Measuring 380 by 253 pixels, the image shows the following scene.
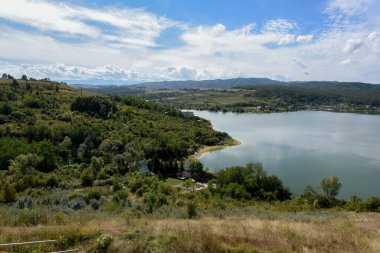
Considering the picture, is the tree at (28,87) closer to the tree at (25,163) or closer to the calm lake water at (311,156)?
the tree at (25,163)

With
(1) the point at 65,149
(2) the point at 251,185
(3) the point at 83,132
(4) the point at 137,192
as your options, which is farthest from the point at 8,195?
(3) the point at 83,132

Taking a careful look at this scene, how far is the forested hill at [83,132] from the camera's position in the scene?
196 ft

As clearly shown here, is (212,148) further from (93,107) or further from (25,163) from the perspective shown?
(25,163)

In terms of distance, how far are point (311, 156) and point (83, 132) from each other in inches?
1880

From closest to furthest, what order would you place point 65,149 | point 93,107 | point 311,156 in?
point 65,149 → point 311,156 → point 93,107

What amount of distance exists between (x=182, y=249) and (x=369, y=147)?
3467 inches

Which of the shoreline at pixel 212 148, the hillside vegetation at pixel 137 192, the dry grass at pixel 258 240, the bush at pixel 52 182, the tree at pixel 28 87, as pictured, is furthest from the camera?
the tree at pixel 28 87

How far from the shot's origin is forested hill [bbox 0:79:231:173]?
5965 centimetres

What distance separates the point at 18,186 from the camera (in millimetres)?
40500

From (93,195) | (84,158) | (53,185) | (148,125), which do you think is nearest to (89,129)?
(84,158)

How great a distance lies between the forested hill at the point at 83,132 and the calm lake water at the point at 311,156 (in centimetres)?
1042

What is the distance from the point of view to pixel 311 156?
2795 inches

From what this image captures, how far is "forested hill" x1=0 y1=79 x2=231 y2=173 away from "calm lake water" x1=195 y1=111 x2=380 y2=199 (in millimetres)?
10424

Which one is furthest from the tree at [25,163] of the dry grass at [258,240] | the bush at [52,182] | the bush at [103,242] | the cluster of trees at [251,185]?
the dry grass at [258,240]
